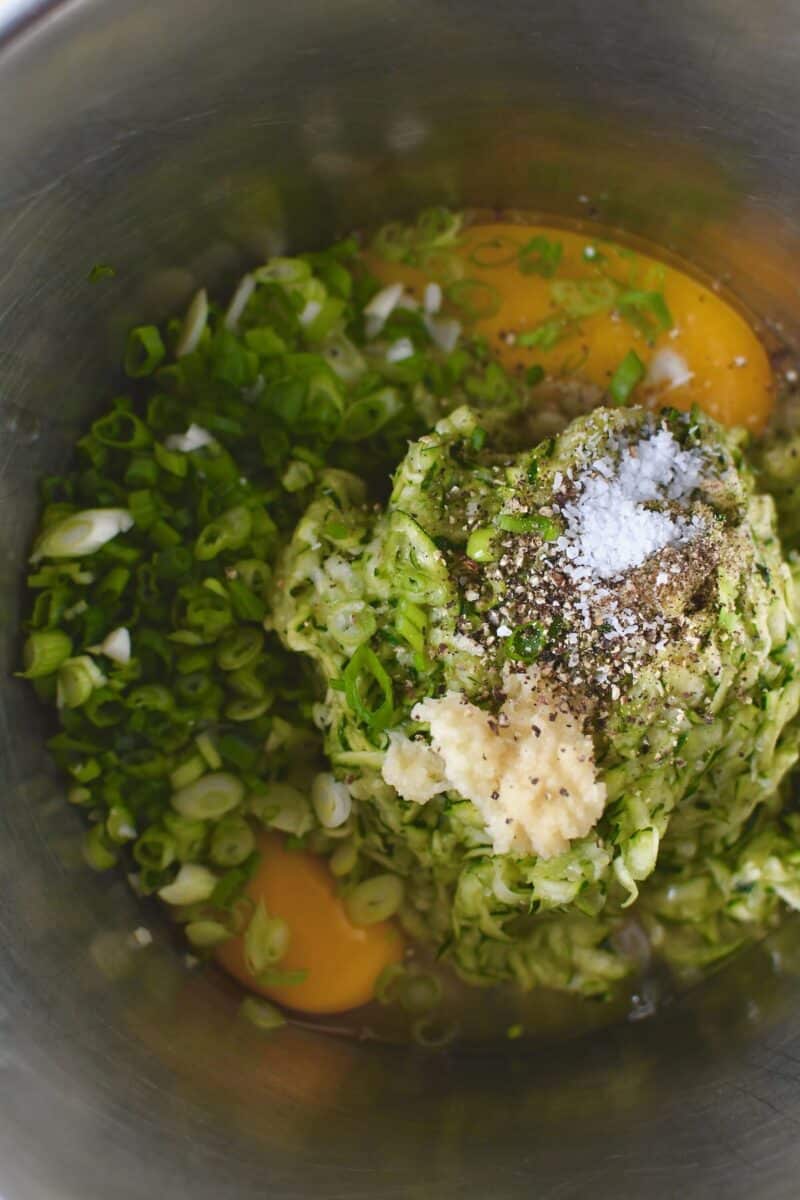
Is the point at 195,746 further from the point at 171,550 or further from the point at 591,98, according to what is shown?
the point at 591,98

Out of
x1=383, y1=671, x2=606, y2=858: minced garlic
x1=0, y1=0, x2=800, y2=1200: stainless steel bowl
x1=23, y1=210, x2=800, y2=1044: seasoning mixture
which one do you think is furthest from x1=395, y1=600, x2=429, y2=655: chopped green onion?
x1=0, y1=0, x2=800, y2=1200: stainless steel bowl

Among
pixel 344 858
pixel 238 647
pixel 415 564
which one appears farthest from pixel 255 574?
pixel 344 858

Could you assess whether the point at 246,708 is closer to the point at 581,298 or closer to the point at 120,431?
the point at 120,431

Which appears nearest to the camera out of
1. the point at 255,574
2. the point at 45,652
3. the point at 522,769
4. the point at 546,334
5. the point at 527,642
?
the point at 522,769

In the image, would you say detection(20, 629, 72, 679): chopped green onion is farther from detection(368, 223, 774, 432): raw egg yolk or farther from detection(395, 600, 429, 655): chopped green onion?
detection(368, 223, 774, 432): raw egg yolk

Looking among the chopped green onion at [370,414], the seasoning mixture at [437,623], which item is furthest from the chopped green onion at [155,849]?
the chopped green onion at [370,414]

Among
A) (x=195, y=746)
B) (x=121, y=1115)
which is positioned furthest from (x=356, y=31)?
(x=121, y=1115)

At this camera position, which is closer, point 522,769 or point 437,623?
point 522,769
